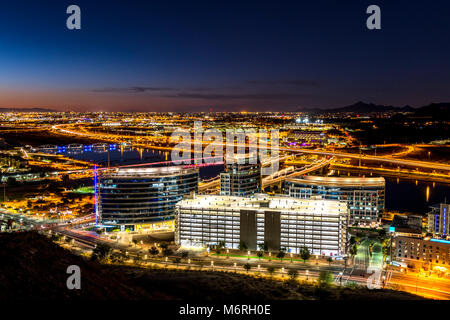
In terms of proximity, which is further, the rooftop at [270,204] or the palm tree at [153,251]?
the rooftop at [270,204]

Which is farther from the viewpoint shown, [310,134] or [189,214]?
[310,134]

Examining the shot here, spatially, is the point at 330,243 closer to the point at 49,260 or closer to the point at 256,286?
the point at 256,286

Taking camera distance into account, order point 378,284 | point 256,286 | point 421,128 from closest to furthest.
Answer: point 256,286, point 378,284, point 421,128

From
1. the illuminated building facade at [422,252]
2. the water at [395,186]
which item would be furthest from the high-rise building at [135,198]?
the water at [395,186]

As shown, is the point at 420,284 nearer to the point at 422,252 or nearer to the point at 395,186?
the point at 422,252

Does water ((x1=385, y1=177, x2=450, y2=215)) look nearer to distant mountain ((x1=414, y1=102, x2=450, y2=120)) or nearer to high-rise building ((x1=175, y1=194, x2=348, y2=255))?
high-rise building ((x1=175, y1=194, x2=348, y2=255))

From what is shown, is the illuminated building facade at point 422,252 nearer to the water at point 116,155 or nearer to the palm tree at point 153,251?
the palm tree at point 153,251

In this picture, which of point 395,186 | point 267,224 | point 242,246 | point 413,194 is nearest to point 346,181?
point 267,224
